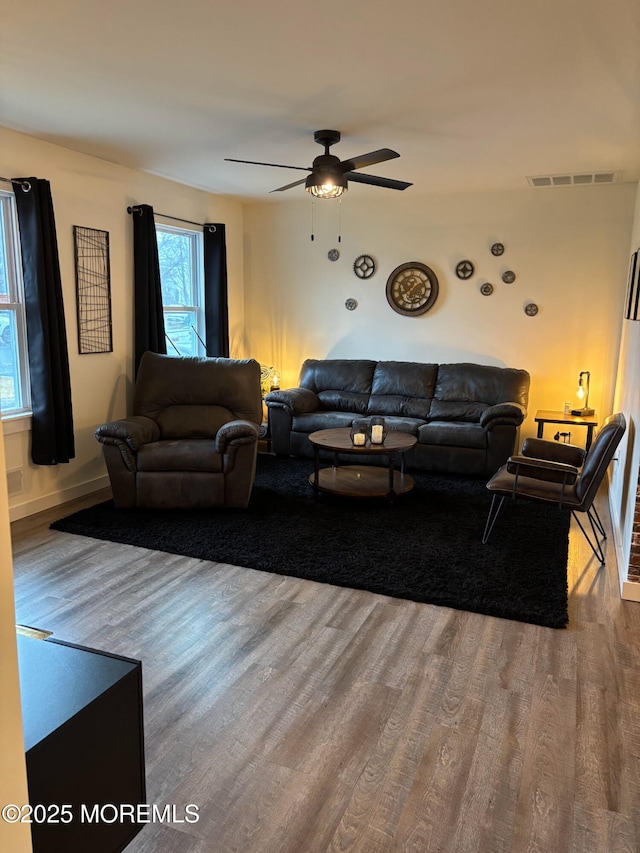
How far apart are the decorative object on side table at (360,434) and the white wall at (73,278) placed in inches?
81.6

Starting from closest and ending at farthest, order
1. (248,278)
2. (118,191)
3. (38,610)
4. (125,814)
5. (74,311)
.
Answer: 1. (125,814)
2. (38,610)
3. (74,311)
4. (118,191)
5. (248,278)

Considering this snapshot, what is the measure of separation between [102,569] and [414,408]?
341 cm

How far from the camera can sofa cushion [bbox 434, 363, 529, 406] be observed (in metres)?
5.66

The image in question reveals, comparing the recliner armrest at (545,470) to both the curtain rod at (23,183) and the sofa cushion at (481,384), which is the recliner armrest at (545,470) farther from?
the curtain rod at (23,183)

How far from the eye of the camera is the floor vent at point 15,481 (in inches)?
166

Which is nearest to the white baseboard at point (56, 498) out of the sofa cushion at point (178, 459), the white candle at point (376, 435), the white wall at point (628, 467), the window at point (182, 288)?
the sofa cushion at point (178, 459)

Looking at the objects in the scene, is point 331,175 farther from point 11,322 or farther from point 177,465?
point 11,322

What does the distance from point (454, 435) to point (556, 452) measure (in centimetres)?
133

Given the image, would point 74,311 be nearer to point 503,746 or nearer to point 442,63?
point 442,63

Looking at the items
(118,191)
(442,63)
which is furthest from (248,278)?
(442,63)

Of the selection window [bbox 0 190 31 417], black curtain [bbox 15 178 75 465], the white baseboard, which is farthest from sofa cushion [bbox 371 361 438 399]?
window [bbox 0 190 31 417]

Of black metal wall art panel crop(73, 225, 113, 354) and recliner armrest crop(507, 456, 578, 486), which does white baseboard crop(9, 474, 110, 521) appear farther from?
recliner armrest crop(507, 456, 578, 486)

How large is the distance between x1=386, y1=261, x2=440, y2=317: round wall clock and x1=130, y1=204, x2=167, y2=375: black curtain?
7.93ft

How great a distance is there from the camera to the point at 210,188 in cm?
594
